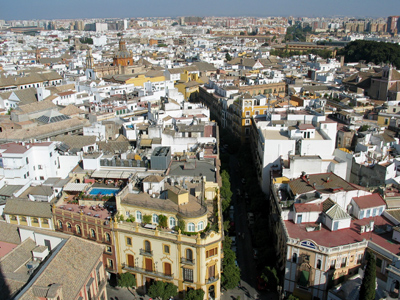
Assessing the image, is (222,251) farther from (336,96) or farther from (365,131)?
(336,96)

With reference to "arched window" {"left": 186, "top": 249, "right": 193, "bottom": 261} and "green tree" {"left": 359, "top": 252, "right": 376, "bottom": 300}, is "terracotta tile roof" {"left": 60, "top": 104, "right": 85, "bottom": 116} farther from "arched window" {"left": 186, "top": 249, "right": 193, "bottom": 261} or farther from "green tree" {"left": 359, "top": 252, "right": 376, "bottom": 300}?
"green tree" {"left": 359, "top": 252, "right": 376, "bottom": 300}

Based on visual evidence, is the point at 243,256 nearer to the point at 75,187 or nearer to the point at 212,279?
the point at 212,279

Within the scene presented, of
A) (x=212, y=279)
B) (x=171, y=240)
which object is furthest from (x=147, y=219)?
(x=212, y=279)

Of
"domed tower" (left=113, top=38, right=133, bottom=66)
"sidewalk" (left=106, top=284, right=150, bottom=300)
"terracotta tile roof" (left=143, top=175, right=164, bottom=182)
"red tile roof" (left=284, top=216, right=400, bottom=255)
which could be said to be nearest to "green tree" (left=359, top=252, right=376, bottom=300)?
"red tile roof" (left=284, top=216, right=400, bottom=255)

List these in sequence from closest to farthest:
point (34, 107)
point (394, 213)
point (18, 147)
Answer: point (394, 213)
point (18, 147)
point (34, 107)

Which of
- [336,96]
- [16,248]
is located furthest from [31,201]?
[336,96]

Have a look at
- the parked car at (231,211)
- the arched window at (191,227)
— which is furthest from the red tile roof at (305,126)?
the arched window at (191,227)
